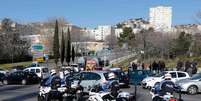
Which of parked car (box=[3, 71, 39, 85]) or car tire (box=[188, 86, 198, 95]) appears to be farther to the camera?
parked car (box=[3, 71, 39, 85])

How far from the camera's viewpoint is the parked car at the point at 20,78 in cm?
4081

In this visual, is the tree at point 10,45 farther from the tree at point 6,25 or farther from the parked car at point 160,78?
the parked car at point 160,78

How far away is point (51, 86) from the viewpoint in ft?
62.1

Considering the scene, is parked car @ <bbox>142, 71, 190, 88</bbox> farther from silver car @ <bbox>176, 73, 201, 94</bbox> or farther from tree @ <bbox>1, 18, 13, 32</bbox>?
tree @ <bbox>1, 18, 13, 32</bbox>

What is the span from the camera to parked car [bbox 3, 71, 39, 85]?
40.8 meters

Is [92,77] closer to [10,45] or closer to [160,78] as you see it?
[160,78]

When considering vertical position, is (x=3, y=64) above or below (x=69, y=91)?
below

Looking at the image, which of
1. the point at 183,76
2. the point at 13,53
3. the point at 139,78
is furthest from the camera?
the point at 13,53

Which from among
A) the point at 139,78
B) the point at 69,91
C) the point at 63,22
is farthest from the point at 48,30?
the point at 69,91

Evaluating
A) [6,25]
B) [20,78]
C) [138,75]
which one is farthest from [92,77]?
[6,25]

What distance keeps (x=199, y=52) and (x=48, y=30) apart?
2320 inches

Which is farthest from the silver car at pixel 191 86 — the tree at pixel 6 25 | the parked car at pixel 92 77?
the tree at pixel 6 25

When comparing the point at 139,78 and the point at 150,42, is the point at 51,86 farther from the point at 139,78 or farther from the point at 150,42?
the point at 150,42

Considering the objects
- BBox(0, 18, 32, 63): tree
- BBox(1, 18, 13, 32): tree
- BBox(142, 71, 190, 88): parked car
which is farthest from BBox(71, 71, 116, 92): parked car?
BBox(1, 18, 13, 32): tree
